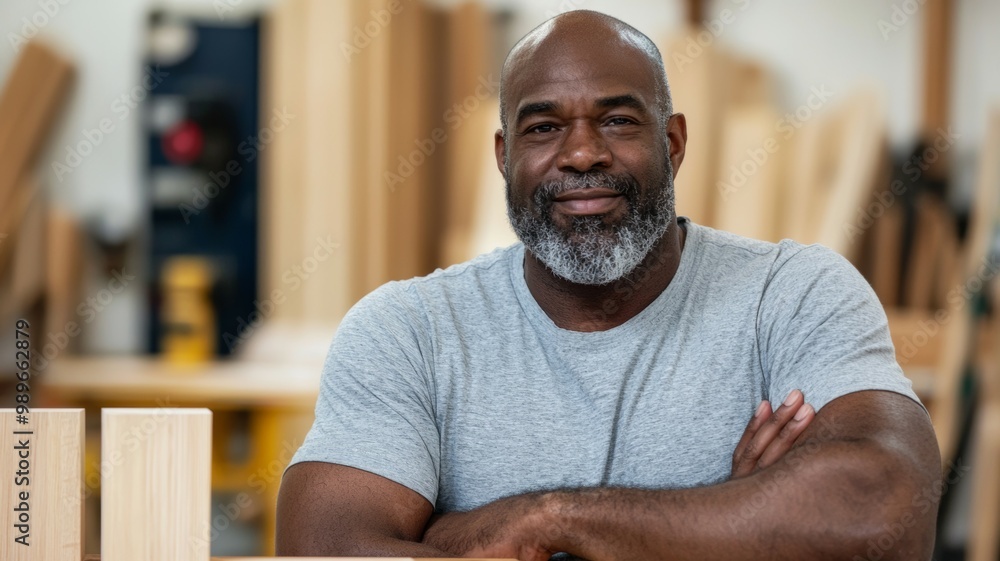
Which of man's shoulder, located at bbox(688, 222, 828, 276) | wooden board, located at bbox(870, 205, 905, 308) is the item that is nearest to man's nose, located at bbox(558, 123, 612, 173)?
man's shoulder, located at bbox(688, 222, 828, 276)

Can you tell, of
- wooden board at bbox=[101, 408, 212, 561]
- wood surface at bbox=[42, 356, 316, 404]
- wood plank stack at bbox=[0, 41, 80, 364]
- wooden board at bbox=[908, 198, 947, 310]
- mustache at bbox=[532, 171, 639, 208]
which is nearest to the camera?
wooden board at bbox=[101, 408, 212, 561]

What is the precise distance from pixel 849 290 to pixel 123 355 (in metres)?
3.86

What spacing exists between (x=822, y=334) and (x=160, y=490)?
3.16 feet

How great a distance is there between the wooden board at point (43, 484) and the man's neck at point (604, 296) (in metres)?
0.84

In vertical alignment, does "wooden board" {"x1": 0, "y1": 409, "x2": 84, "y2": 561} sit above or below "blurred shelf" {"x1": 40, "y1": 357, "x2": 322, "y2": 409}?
above

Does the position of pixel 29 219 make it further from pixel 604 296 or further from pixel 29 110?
pixel 604 296

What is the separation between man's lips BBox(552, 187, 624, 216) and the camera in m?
1.70

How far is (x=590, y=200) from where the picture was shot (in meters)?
1.70

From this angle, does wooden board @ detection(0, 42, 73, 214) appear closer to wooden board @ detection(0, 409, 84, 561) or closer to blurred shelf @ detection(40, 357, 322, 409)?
blurred shelf @ detection(40, 357, 322, 409)

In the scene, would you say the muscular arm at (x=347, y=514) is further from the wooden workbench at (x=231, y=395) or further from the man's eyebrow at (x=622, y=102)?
the wooden workbench at (x=231, y=395)

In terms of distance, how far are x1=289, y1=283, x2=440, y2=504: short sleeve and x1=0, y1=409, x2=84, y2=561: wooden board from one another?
50cm

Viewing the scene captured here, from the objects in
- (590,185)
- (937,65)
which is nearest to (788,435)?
(590,185)

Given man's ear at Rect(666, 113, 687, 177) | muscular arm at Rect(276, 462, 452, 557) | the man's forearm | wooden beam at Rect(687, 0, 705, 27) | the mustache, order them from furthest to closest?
1. wooden beam at Rect(687, 0, 705, 27)
2. man's ear at Rect(666, 113, 687, 177)
3. the mustache
4. muscular arm at Rect(276, 462, 452, 557)
5. the man's forearm

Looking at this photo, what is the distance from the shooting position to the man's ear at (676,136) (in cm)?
186
